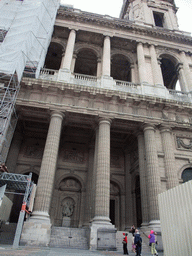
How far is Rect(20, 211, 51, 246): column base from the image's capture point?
428 inches

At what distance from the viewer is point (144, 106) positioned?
16.6 meters

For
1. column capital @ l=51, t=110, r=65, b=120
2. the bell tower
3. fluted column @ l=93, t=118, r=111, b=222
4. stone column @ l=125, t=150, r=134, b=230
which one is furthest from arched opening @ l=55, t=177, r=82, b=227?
the bell tower

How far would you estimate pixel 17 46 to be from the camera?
15.9m

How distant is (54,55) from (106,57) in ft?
21.3

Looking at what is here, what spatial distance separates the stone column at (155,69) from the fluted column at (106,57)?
14.0 ft

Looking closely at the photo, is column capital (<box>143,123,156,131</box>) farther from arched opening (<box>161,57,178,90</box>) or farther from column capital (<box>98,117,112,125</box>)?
arched opening (<box>161,57,178,90</box>)

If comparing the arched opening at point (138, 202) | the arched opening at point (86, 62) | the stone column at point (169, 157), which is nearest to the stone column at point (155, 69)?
the stone column at point (169, 157)

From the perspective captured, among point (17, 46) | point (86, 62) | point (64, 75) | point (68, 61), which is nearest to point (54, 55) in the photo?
point (86, 62)

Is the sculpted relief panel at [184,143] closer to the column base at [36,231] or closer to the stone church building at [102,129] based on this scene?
the stone church building at [102,129]

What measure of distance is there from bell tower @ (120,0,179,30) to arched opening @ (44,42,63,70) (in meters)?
10.3

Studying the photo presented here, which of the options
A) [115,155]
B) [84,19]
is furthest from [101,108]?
[84,19]

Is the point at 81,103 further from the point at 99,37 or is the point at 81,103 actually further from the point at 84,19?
the point at 84,19

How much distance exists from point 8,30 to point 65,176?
13310mm

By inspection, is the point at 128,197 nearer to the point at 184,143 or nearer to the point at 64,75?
the point at 184,143
